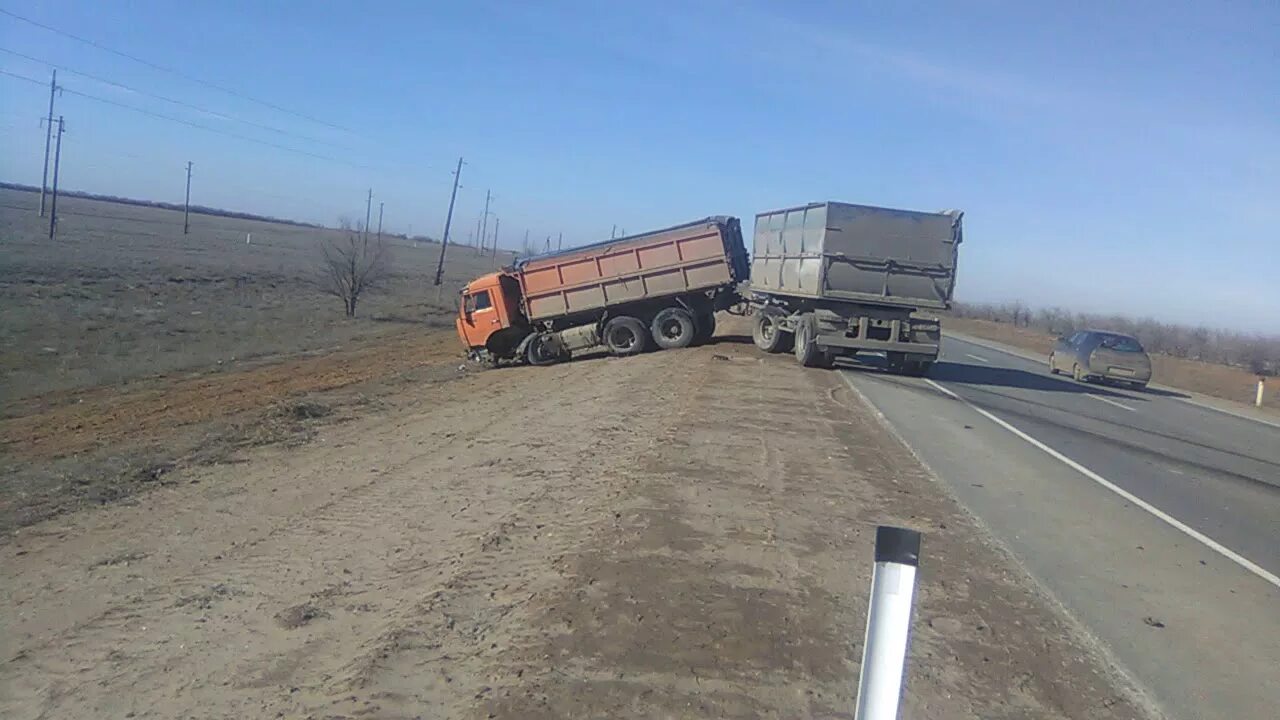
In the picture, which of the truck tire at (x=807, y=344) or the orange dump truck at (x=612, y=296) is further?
the orange dump truck at (x=612, y=296)

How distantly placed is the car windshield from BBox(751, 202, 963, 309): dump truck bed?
32.2 ft

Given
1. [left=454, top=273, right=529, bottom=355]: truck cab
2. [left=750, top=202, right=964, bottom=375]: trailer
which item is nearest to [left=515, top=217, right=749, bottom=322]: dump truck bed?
[left=454, top=273, right=529, bottom=355]: truck cab

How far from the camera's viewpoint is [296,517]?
8.92 meters

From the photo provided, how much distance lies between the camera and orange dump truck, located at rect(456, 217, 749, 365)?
81.4 feet

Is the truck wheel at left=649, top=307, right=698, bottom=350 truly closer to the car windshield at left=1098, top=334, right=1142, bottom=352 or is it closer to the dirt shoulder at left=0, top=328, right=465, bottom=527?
the dirt shoulder at left=0, top=328, right=465, bottom=527

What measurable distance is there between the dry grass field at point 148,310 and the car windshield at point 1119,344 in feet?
82.8

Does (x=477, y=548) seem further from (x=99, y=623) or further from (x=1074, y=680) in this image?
(x=1074, y=680)

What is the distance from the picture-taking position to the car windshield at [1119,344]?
91.1 feet

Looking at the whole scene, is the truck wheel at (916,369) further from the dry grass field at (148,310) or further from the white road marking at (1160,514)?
the dry grass field at (148,310)

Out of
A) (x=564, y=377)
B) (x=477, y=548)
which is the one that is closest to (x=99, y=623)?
(x=477, y=548)

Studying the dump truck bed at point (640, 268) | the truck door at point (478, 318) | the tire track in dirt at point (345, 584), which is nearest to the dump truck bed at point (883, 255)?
the dump truck bed at point (640, 268)

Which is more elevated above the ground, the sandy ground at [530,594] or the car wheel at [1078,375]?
the car wheel at [1078,375]

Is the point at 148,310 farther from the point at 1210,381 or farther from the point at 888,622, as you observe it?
the point at 1210,381

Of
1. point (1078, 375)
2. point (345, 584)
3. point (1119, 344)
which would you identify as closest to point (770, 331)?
point (1078, 375)
